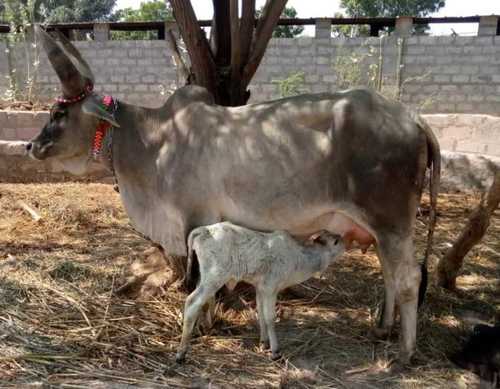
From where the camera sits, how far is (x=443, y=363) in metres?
3.22

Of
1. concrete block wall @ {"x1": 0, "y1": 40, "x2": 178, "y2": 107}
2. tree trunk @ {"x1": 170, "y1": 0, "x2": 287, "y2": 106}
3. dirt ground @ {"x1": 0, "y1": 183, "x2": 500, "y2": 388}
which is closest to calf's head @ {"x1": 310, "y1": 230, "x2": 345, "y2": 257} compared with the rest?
dirt ground @ {"x1": 0, "y1": 183, "x2": 500, "y2": 388}

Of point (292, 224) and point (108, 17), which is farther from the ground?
point (108, 17)

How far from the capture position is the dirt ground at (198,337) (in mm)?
2996

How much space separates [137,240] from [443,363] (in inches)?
116

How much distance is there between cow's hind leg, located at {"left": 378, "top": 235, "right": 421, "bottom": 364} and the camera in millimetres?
3090

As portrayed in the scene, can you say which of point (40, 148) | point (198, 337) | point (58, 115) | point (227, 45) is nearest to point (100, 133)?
point (58, 115)

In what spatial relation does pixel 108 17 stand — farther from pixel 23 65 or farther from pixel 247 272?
pixel 247 272

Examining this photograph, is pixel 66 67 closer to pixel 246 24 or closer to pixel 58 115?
pixel 58 115

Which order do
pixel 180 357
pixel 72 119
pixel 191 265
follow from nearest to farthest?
pixel 180 357
pixel 191 265
pixel 72 119

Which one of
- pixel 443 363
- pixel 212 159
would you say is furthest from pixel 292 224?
pixel 443 363

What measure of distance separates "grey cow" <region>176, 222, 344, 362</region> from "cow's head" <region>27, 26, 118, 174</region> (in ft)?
3.32

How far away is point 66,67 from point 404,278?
2302 mm

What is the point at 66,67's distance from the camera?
11.1ft

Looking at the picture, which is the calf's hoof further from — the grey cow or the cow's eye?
the cow's eye
